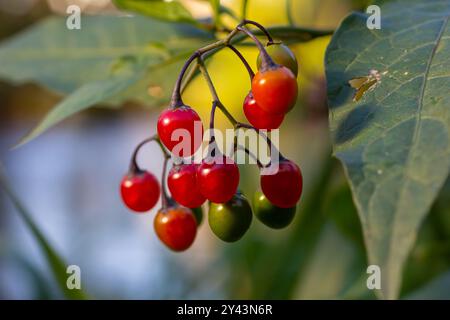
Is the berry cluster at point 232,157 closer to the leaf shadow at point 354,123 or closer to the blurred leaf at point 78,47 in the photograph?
the leaf shadow at point 354,123

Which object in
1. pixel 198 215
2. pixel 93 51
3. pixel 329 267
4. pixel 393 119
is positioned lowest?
pixel 393 119

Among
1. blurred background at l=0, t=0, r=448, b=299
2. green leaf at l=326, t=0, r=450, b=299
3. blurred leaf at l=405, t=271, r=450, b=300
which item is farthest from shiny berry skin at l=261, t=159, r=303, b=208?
blurred leaf at l=405, t=271, r=450, b=300

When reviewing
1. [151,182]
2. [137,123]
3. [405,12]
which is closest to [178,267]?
[151,182]

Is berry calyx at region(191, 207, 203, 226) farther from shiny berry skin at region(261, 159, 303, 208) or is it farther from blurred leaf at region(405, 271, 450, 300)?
Answer: blurred leaf at region(405, 271, 450, 300)

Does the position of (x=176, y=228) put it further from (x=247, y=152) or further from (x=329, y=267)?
(x=329, y=267)

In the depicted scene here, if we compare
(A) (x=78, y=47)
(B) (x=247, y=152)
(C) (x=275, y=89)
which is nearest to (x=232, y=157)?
(B) (x=247, y=152)

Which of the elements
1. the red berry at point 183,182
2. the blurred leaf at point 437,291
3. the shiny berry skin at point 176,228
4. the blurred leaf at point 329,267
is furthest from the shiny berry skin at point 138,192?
the blurred leaf at point 329,267
